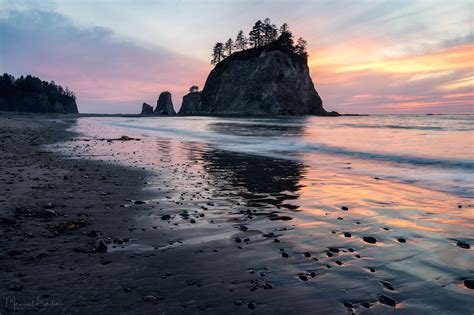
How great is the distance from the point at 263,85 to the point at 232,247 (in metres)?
114

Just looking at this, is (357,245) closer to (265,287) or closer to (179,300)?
(265,287)

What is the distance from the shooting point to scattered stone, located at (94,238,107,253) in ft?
17.0

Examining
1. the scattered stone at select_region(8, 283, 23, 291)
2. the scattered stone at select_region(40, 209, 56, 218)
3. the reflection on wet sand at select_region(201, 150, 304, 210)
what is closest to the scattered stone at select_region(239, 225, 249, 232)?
the reflection on wet sand at select_region(201, 150, 304, 210)

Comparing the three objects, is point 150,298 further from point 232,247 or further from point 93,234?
point 93,234

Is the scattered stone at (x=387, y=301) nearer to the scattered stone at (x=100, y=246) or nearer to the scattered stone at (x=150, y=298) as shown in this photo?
the scattered stone at (x=150, y=298)

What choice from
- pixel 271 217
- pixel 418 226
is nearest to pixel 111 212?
pixel 271 217

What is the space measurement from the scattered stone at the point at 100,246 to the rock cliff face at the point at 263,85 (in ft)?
368

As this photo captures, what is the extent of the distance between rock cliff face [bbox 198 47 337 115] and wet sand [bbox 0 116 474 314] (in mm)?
108251

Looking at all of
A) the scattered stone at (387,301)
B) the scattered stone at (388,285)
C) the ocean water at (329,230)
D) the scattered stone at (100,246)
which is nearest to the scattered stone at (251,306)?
the ocean water at (329,230)

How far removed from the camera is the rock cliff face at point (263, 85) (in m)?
116

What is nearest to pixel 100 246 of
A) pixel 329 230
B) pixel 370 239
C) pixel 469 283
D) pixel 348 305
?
pixel 348 305

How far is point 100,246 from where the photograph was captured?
5215 mm

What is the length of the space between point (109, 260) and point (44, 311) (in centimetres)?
136

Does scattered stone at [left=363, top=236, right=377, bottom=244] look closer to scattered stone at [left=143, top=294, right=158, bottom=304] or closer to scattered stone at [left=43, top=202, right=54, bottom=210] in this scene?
scattered stone at [left=143, top=294, right=158, bottom=304]
